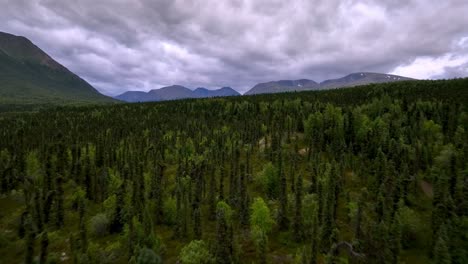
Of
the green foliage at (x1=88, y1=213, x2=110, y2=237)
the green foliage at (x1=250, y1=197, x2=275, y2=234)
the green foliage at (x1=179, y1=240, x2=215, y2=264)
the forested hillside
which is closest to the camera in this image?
the green foliage at (x1=179, y1=240, x2=215, y2=264)

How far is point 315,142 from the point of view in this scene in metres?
128

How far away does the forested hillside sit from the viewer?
178 ft

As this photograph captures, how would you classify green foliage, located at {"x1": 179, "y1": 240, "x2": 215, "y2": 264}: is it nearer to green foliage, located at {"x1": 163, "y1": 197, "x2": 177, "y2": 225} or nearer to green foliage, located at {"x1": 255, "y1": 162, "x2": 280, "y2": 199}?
green foliage, located at {"x1": 163, "y1": 197, "x2": 177, "y2": 225}

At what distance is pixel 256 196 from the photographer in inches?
3524

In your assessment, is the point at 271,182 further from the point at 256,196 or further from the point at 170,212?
the point at 170,212

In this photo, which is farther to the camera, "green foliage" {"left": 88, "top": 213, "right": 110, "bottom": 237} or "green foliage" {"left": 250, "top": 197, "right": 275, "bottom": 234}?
"green foliage" {"left": 88, "top": 213, "right": 110, "bottom": 237}

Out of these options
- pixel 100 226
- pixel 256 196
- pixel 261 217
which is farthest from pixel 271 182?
pixel 100 226

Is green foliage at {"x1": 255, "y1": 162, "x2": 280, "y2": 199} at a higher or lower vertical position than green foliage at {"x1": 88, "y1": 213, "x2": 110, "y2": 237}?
higher

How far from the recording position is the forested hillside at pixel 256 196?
5412 centimetres

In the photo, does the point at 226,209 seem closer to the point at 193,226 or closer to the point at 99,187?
the point at 193,226

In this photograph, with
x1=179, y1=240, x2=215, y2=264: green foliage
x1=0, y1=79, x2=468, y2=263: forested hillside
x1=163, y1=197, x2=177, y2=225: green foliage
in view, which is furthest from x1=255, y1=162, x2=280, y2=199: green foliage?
x1=179, y1=240, x2=215, y2=264: green foliage

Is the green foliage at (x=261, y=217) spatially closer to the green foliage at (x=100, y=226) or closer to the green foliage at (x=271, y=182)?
the green foliage at (x=271, y=182)

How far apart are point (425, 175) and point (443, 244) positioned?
2166 inches

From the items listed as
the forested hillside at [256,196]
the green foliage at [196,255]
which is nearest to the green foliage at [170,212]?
the forested hillside at [256,196]
